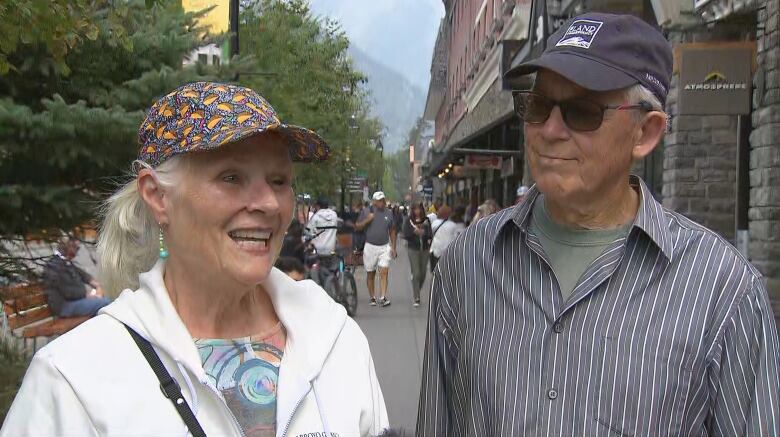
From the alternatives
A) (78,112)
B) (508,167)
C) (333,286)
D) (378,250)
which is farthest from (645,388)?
(508,167)

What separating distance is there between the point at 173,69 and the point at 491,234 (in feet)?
10.1

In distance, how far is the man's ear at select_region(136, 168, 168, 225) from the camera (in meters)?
2.00

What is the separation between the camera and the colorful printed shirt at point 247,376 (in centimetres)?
193

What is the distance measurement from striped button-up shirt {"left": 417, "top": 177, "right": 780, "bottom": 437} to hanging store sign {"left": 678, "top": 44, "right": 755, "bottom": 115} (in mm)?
7162

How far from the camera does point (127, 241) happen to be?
7.09ft

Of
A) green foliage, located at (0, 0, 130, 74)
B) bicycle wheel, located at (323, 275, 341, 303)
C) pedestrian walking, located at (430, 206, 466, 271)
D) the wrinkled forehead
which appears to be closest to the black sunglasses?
the wrinkled forehead

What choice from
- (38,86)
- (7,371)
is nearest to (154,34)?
(38,86)

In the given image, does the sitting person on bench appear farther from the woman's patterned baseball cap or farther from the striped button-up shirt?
the striped button-up shirt

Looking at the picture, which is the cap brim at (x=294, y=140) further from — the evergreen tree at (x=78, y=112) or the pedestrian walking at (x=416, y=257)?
the pedestrian walking at (x=416, y=257)

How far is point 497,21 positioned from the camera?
71.6ft

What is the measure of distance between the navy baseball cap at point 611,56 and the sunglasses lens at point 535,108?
87 millimetres

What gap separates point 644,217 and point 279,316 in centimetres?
104

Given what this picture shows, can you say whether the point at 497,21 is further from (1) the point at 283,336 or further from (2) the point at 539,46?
(1) the point at 283,336

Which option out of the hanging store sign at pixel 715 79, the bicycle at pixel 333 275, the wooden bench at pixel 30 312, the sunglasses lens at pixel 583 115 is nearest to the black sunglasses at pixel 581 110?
the sunglasses lens at pixel 583 115
